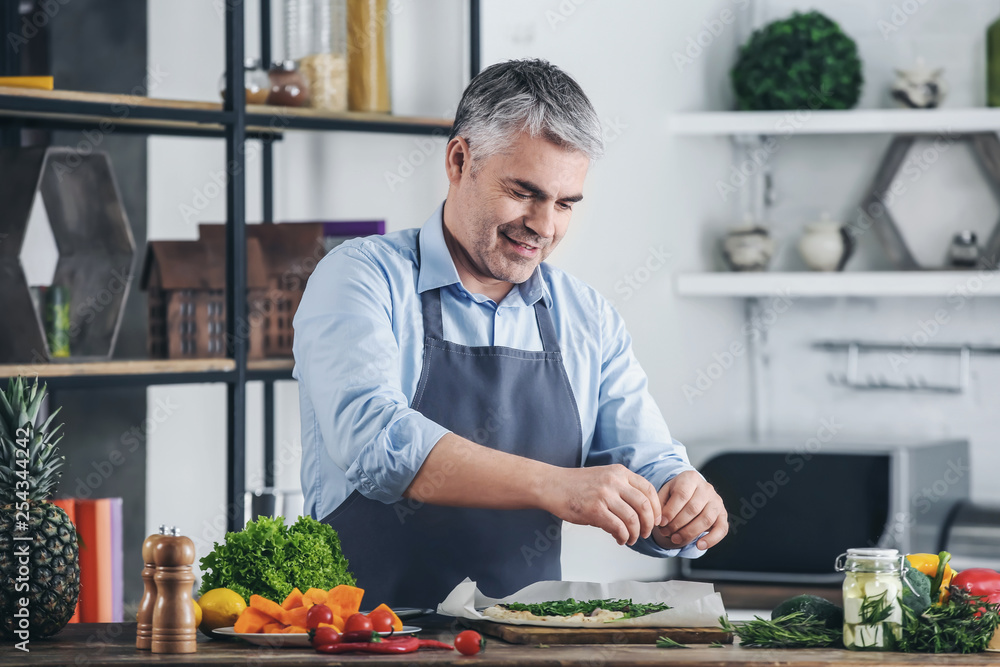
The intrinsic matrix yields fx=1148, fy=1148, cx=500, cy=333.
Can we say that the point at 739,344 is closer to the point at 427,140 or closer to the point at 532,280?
the point at 427,140

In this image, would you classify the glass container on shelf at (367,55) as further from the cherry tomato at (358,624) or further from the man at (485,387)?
the cherry tomato at (358,624)

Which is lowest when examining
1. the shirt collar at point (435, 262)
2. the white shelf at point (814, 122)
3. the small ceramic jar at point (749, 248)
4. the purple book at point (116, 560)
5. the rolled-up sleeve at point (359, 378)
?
the purple book at point (116, 560)

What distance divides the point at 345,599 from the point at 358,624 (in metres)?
0.11

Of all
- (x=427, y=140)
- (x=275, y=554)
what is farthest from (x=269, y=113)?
(x=275, y=554)

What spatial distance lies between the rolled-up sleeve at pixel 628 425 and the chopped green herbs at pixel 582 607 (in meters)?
0.33

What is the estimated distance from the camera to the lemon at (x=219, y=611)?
1332 mm

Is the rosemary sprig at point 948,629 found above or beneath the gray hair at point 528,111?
beneath

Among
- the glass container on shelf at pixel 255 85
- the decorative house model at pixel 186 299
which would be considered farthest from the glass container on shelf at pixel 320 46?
the decorative house model at pixel 186 299

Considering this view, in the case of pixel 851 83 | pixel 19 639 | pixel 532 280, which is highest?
pixel 851 83

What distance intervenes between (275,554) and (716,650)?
0.53 meters

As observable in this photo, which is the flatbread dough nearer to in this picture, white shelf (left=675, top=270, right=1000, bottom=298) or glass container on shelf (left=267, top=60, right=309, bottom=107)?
glass container on shelf (left=267, top=60, right=309, bottom=107)

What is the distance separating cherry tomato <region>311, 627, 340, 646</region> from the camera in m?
1.22

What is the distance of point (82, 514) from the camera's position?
226 cm

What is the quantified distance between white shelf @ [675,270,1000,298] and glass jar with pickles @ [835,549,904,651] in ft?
6.31
